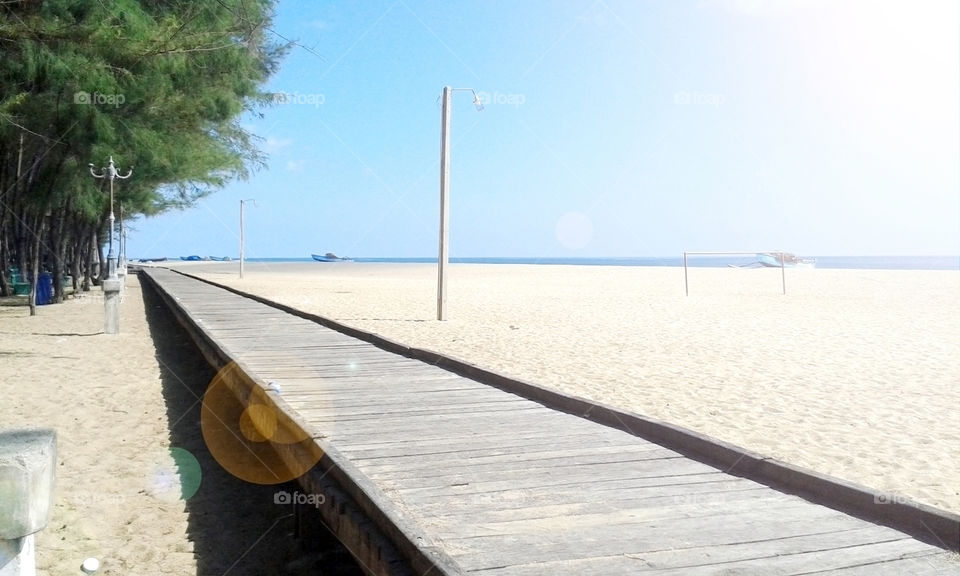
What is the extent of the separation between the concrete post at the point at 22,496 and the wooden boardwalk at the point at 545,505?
1241mm

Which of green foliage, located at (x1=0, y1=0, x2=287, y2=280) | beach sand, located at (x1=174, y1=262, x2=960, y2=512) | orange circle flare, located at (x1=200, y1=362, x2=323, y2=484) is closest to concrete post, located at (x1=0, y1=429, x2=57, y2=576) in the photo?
orange circle flare, located at (x1=200, y1=362, x2=323, y2=484)

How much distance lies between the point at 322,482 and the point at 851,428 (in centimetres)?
449

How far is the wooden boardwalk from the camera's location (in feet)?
9.11

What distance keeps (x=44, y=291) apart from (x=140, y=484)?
61.7 feet

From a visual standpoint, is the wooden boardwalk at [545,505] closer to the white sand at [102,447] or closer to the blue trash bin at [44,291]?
the white sand at [102,447]

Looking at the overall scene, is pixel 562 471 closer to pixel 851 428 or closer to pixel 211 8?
pixel 851 428

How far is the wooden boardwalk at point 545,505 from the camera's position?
9.11 ft

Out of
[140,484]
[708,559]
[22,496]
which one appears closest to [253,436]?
[140,484]

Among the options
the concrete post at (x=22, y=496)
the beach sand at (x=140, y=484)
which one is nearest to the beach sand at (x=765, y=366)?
the beach sand at (x=140, y=484)

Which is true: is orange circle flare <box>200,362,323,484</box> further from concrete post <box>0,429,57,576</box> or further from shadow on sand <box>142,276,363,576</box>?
concrete post <box>0,429,57,576</box>

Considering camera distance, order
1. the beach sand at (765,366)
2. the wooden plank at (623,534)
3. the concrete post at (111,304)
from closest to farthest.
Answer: the wooden plank at (623,534) → the beach sand at (765,366) → the concrete post at (111,304)

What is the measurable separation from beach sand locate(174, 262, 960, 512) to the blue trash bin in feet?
25.4

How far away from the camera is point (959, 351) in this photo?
1121 centimetres

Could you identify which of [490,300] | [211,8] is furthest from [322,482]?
[490,300]
